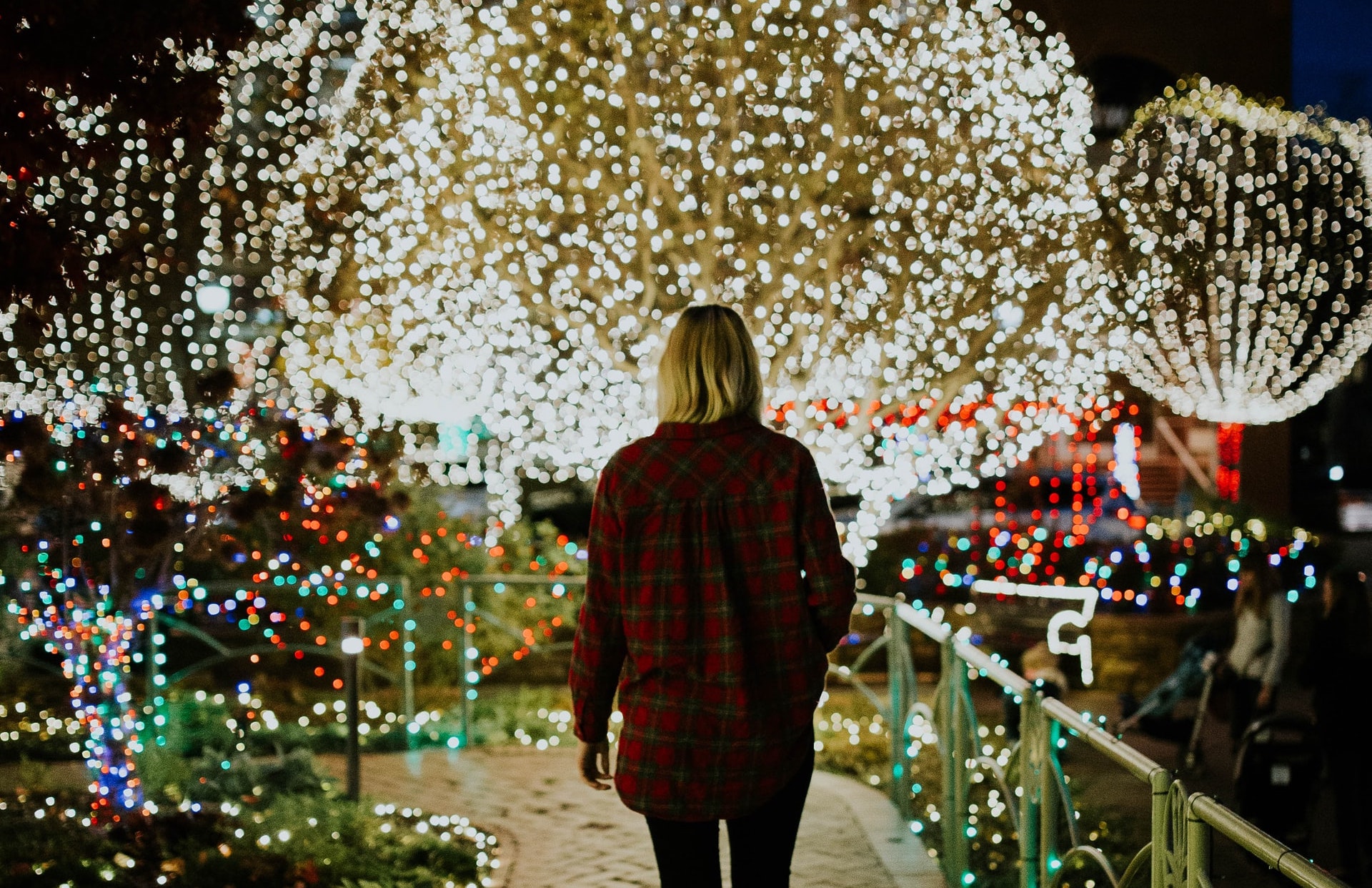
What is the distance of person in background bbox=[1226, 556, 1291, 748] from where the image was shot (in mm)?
8125

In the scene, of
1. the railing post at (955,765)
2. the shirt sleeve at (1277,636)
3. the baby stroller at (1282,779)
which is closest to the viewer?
the railing post at (955,765)

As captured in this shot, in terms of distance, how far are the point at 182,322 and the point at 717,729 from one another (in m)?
10.5

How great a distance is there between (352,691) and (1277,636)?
212 inches

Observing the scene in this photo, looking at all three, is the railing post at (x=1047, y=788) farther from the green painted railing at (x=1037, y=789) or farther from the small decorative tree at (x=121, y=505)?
the small decorative tree at (x=121, y=505)

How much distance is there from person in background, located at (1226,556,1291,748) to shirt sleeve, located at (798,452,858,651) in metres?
5.98

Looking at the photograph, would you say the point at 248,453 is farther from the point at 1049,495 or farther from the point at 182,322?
the point at 1049,495

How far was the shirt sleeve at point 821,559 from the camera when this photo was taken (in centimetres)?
294

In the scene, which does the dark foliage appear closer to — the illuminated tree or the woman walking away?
the woman walking away

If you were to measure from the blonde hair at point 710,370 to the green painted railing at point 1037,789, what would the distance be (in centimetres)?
124

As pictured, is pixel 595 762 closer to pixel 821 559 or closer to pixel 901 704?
pixel 821 559

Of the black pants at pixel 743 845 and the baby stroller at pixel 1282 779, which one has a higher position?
the black pants at pixel 743 845

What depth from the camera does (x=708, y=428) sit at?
304 cm

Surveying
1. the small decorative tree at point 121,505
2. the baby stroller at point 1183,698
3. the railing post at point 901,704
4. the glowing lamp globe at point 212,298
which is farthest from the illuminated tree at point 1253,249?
the small decorative tree at point 121,505

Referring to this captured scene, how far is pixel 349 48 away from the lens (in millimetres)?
11109
